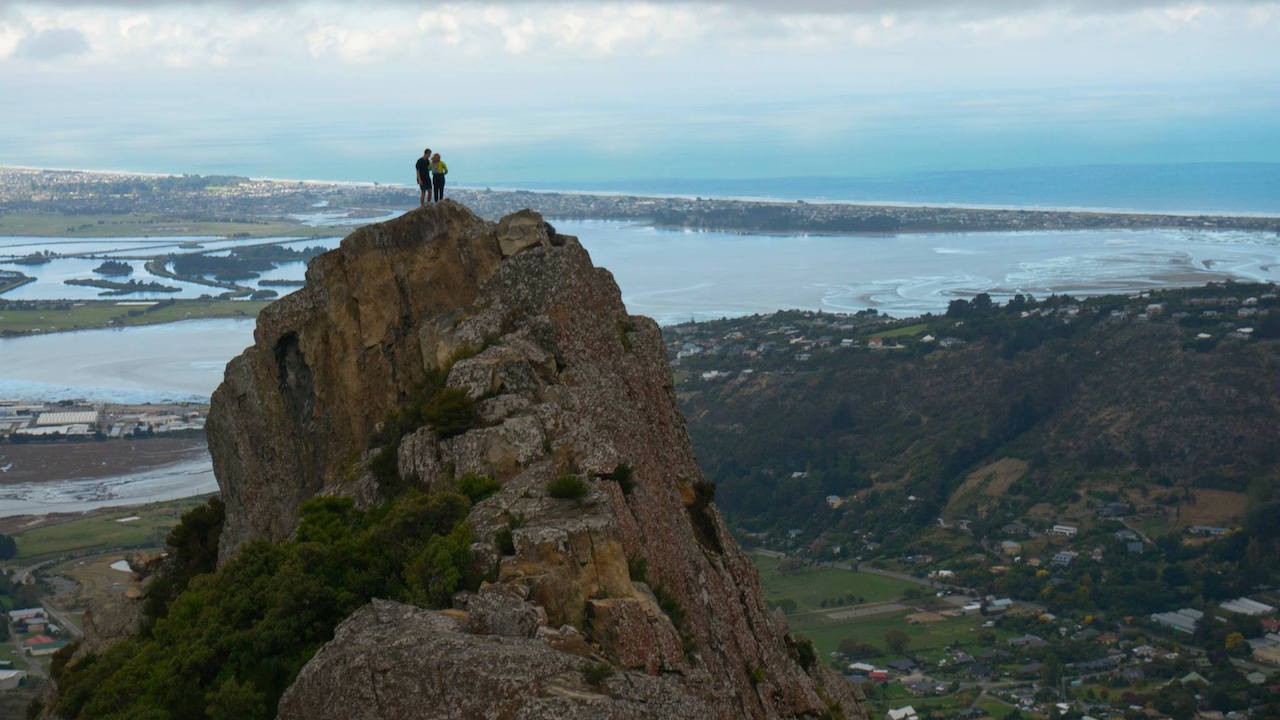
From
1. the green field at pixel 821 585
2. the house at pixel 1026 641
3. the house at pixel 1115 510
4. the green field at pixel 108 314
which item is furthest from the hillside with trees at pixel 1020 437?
the green field at pixel 108 314

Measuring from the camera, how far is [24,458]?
78812mm

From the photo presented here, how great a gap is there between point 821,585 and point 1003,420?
1934 cm

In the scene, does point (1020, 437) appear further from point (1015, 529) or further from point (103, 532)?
point (103, 532)

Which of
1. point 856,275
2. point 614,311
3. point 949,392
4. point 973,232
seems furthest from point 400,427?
point 973,232

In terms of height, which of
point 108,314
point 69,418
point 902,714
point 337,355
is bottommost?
point 69,418

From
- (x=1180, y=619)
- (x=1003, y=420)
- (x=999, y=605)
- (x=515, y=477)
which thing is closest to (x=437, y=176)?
(x=515, y=477)

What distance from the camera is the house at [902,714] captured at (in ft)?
132

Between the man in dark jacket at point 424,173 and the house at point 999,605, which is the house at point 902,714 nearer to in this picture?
the house at point 999,605

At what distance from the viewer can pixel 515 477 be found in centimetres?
1401

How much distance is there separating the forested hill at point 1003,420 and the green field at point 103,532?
2527 centimetres

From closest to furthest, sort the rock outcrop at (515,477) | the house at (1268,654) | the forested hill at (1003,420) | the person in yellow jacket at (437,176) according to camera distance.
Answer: the rock outcrop at (515,477) → the person in yellow jacket at (437,176) → the house at (1268,654) → the forested hill at (1003,420)

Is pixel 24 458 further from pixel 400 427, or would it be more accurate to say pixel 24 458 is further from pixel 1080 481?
pixel 400 427

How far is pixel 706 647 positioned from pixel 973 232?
179 metres

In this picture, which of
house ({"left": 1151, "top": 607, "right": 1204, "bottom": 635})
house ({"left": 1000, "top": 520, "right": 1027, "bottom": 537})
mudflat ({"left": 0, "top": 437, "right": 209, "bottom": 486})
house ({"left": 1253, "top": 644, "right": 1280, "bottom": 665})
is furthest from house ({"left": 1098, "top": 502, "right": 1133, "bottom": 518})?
mudflat ({"left": 0, "top": 437, "right": 209, "bottom": 486})
